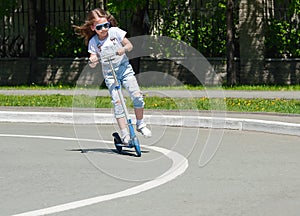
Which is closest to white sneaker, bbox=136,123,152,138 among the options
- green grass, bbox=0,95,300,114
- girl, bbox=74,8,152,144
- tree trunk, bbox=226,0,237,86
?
girl, bbox=74,8,152,144

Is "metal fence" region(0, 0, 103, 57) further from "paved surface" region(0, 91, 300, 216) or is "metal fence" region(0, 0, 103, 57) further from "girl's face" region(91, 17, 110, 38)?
"girl's face" region(91, 17, 110, 38)

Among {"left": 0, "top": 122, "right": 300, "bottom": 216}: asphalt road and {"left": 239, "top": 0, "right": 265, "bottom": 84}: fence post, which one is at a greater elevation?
{"left": 0, "top": 122, "right": 300, "bottom": 216}: asphalt road

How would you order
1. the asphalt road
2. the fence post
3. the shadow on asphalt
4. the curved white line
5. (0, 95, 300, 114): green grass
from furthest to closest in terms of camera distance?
the fence post
(0, 95, 300, 114): green grass
the shadow on asphalt
the asphalt road
the curved white line

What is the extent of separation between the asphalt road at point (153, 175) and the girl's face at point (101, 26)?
1.46m

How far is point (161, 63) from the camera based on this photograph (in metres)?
26.0

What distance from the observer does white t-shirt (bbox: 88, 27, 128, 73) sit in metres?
9.94

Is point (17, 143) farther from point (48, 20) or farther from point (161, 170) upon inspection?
point (48, 20)

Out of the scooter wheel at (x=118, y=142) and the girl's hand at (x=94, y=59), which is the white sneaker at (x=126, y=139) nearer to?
the scooter wheel at (x=118, y=142)

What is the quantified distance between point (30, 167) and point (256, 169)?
8.01 ft

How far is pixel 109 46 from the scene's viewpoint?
32.7ft

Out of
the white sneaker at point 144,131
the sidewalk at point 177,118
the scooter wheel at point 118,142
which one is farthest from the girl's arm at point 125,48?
the sidewalk at point 177,118

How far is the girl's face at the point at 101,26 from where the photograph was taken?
32.5ft

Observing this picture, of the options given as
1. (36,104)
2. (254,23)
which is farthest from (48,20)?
(36,104)

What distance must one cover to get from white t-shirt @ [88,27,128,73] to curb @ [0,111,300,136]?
3295 millimetres
